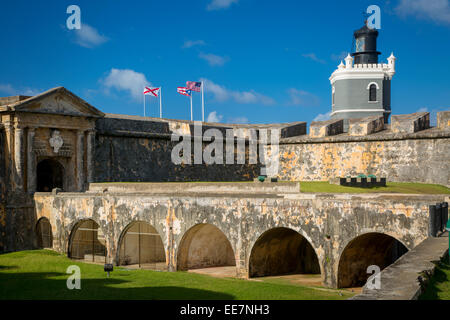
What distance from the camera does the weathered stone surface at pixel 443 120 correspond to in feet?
88.1

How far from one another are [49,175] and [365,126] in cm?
1733

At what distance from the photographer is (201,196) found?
736 inches

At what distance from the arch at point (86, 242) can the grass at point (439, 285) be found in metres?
16.1

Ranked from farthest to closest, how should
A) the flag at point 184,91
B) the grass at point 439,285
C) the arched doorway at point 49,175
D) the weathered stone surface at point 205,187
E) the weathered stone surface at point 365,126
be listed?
the flag at point 184,91
the weathered stone surface at point 365,126
the arched doorway at point 49,175
the weathered stone surface at point 205,187
the grass at point 439,285

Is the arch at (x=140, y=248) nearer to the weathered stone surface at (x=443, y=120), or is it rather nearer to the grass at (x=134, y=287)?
the grass at (x=134, y=287)

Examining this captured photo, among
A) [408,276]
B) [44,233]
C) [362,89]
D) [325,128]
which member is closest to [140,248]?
[44,233]

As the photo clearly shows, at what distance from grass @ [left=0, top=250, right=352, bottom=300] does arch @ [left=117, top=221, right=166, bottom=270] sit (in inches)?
155

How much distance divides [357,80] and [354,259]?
26.0 meters

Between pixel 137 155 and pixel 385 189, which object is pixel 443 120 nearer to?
pixel 385 189

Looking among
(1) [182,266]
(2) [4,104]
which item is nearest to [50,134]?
(2) [4,104]

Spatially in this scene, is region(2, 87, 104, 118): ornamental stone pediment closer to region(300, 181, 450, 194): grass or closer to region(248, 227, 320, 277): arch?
region(300, 181, 450, 194): grass

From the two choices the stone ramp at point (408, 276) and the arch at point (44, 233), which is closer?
the stone ramp at point (408, 276)

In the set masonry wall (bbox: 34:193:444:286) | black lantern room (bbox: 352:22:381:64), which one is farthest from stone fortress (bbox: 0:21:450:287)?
black lantern room (bbox: 352:22:381:64)

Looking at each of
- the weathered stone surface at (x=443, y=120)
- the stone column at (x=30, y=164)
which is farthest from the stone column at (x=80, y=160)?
the weathered stone surface at (x=443, y=120)
